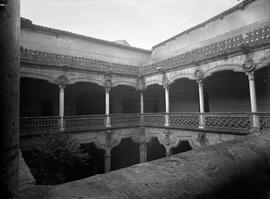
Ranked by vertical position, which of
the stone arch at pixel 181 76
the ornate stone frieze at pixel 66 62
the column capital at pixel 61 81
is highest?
the ornate stone frieze at pixel 66 62

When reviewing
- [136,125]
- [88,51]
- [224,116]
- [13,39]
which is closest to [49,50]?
[88,51]

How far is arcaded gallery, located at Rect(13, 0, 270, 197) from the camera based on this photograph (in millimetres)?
8711

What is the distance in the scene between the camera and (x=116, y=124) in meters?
12.3

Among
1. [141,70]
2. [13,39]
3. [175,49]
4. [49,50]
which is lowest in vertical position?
[13,39]

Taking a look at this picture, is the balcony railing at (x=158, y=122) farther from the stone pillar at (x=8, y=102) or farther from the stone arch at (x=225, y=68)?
the stone pillar at (x=8, y=102)

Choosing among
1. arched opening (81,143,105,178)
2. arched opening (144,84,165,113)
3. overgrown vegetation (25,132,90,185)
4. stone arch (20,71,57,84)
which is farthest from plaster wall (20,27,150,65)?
overgrown vegetation (25,132,90,185)

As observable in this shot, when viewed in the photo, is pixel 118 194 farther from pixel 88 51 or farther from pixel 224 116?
pixel 88 51

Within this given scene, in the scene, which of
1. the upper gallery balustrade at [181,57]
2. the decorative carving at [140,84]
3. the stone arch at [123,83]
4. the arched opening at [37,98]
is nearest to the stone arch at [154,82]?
the decorative carving at [140,84]

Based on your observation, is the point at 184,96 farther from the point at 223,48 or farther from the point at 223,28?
the point at 223,48

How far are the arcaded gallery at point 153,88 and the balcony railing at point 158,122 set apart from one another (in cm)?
5

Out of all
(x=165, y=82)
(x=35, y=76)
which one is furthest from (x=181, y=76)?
(x=35, y=76)

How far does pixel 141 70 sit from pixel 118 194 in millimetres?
13228

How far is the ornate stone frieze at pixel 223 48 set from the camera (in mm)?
7566

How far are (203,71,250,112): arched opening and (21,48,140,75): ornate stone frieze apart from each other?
5692mm
